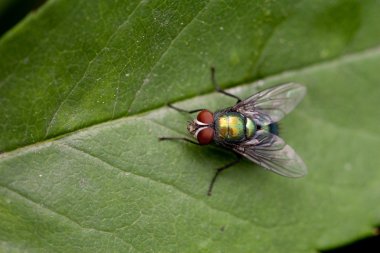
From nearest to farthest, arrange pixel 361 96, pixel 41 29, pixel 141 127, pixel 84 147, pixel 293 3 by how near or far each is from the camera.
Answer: pixel 41 29
pixel 84 147
pixel 141 127
pixel 293 3
pixel 361 96

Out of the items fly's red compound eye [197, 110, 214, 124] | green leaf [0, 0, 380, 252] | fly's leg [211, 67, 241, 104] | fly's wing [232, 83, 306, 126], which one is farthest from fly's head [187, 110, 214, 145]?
fly's wing [232, 83, 306, 126]

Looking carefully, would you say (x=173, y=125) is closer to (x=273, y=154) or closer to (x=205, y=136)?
(x=205, y=136)

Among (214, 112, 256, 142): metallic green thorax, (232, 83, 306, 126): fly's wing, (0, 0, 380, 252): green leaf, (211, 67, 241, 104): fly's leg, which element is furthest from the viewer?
(232, 83, 306, 126): fly's wing

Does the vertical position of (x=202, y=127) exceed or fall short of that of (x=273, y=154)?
it exceeds it

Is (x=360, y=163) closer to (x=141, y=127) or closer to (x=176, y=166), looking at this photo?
(x=176, y=166)

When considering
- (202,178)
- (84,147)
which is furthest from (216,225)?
(84,147)

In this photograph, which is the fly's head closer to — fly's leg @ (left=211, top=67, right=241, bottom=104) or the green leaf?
the green leaf

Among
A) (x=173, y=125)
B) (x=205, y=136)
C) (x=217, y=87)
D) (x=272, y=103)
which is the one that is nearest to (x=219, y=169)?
(x=205, y=136)
